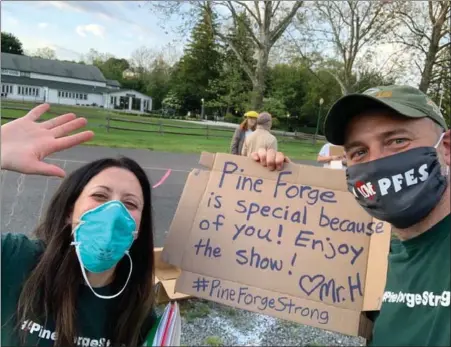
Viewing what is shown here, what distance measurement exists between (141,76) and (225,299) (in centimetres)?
191

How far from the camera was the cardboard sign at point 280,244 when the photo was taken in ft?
4.75

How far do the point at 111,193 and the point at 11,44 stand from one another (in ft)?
3.64

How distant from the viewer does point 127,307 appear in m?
1.42

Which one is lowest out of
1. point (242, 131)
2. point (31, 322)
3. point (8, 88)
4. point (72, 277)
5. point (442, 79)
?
point (31, 322)

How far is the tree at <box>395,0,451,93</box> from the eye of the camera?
4211mm

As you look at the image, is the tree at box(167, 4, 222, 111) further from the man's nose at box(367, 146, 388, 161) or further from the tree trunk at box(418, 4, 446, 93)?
the tree trunk at box(418, 4, 446, 93)

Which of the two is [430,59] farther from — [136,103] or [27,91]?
[27,91]

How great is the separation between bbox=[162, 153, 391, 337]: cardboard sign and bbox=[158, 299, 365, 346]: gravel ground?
178 cm

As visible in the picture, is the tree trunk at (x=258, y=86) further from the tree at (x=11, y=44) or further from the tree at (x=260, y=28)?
the tree at (x=11, y=44)

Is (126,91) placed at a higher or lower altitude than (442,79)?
lower

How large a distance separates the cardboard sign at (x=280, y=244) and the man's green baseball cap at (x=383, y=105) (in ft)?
1.05

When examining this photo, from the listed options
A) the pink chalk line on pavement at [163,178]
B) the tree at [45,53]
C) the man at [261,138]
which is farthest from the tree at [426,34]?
the pink chalk line on pavement at [163,178]

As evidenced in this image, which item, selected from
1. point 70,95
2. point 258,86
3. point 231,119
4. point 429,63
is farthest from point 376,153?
point 429,63

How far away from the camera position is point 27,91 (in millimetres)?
2221
